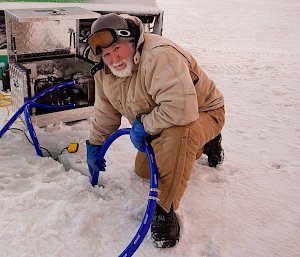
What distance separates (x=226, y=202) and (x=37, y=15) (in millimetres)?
2022

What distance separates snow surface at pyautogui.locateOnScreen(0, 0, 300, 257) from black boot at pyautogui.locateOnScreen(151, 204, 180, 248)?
5cm

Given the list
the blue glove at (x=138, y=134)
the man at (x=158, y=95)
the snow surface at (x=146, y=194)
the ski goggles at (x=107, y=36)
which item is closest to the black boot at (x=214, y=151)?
the snow surface at (x=146, y=194)

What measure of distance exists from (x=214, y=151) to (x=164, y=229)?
976 mm

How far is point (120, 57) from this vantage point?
1980 millimetres

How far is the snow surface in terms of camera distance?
2100 millimetres

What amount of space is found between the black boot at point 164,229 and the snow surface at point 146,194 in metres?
0.05

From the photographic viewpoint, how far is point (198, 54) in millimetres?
6641

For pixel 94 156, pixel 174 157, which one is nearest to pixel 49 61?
pixel 94 156

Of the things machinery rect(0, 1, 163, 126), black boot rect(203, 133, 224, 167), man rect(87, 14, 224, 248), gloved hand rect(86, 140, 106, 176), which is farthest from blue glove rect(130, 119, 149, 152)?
machinery rect(0, 1, 163, 126)

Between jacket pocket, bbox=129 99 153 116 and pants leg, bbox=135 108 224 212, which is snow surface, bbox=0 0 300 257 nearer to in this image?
pants leg, bbox=135 108 224 212

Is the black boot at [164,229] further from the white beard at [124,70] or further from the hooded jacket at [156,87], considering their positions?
the white beard at [124,70]

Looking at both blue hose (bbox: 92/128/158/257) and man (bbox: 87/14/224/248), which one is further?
man (bbox: 87/14/224/248)

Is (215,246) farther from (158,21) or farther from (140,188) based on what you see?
(158,21)

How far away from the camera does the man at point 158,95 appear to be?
1919mm
